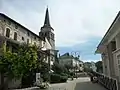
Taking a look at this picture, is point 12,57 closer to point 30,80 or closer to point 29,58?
point 29,58

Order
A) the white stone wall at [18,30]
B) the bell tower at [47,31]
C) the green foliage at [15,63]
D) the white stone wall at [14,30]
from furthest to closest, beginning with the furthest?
the bell tower at [47,31] < the white stone wall at [18,30] < the white stone wall at [14,30] < the green foliage at [15,63]

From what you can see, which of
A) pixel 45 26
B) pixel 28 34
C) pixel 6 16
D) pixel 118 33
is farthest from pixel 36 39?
pixel 118 33

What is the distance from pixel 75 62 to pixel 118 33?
73.9 meters

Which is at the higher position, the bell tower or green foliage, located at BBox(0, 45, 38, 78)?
the bell tower

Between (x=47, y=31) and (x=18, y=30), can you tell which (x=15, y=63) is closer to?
(x=18, y=30)

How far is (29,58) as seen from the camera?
20312 millimetres

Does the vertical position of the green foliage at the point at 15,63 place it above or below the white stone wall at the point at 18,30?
below

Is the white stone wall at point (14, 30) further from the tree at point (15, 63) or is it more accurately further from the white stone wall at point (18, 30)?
the tree at point (15, 63)

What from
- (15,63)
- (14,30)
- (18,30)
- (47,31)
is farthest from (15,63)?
(47,31)

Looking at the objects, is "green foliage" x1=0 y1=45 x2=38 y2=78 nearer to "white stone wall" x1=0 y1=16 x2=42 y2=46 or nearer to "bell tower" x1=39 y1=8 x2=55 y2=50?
"white stone wall" x1=0 y1=16 x2=42 y2=46

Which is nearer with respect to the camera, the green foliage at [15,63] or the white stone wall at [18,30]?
the green foliage at [15,63]

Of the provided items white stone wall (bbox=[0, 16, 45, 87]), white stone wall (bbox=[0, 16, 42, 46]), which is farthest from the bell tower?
white stone wall (bbox=[0, 16, 45, 87])

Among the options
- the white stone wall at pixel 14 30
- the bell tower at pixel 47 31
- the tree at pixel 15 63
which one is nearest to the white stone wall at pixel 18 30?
the white stone wall at pixel 14 30

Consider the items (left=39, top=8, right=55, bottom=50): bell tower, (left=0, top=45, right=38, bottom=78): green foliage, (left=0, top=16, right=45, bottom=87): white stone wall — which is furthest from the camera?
(left=39, top=8, right=55, bottom=50): bell tower
